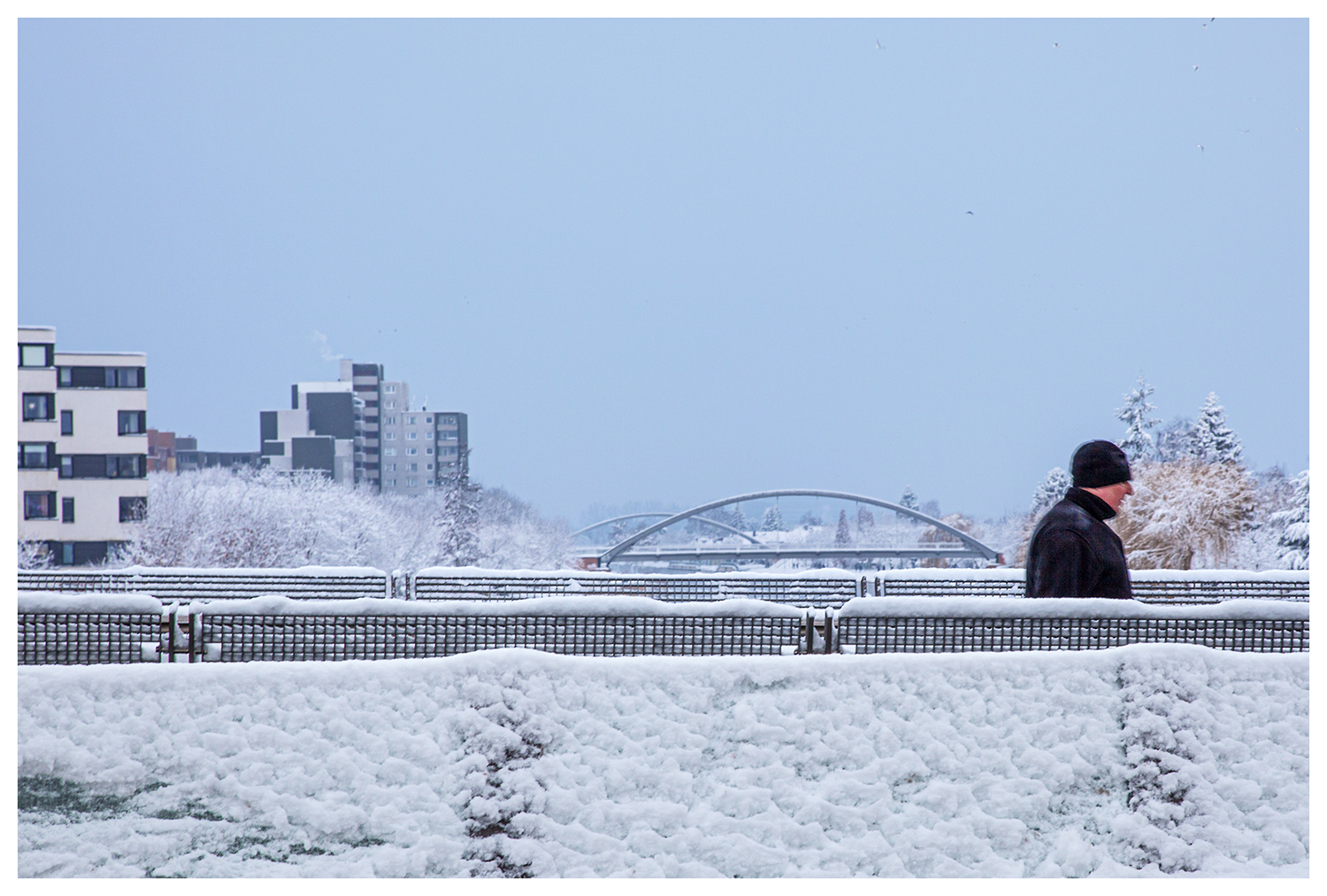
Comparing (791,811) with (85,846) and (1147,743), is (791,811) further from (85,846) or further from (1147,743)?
(85,846)

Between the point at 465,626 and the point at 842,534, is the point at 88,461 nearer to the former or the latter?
the point at 465,626

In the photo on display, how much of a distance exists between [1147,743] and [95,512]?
63.5 m

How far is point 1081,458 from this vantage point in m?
4.43

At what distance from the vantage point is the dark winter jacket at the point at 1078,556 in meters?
4.18

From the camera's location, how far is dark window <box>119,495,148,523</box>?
5681 centimetres

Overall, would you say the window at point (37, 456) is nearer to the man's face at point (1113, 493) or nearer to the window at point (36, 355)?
the window at point (36, 355)

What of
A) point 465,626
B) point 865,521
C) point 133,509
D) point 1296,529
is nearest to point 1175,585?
point 465,626

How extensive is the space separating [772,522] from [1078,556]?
512ft

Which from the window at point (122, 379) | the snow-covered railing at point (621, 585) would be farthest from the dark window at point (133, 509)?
the snow-covered railing at point (621, 585)

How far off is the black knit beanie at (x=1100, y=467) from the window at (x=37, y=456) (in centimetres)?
6023

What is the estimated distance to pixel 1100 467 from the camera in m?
4.39
